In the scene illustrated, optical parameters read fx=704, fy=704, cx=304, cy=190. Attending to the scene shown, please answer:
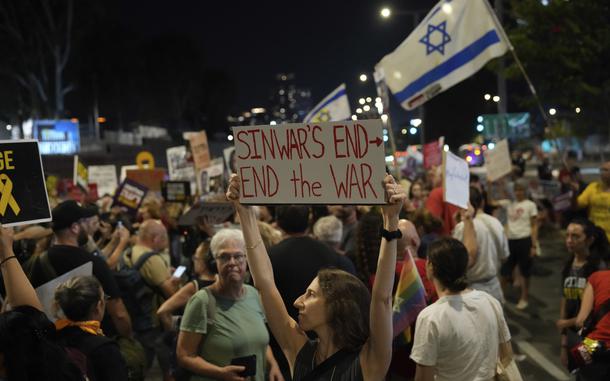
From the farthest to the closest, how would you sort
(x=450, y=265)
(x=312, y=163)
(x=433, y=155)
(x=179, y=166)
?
(x=433, y=155), (x=179, y=166), (x=450, y=265), (x=312, y=163)

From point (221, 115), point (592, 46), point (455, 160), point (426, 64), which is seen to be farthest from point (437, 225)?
point (221, 115)

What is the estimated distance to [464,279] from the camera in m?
4.13

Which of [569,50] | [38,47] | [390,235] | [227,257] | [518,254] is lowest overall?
[518,254]

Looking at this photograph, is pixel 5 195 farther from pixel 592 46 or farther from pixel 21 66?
pixel 21 66

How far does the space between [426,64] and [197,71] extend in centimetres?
6268

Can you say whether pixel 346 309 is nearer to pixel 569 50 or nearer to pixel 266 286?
pixel 266 286

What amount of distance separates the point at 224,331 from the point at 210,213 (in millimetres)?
3198

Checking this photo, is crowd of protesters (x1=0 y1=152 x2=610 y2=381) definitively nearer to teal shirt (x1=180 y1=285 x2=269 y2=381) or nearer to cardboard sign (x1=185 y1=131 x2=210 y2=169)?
teal shirt (x1=180 y1=285 x2=269 y2=381)

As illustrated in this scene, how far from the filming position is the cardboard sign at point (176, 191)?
11641 millimetres

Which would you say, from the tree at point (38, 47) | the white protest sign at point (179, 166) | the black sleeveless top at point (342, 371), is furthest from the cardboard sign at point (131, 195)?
the tree at point (38, 47)

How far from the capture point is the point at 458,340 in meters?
3.94

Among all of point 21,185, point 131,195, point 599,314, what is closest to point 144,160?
point 131,195

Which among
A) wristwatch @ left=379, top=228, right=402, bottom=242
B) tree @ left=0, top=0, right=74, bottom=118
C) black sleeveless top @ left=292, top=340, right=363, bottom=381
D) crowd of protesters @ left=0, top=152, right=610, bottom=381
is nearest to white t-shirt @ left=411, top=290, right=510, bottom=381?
crowd of protesters @ left=0, top=152, right=610, bottom=381

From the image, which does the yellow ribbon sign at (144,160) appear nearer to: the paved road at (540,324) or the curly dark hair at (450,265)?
the paved road at (540,324)
